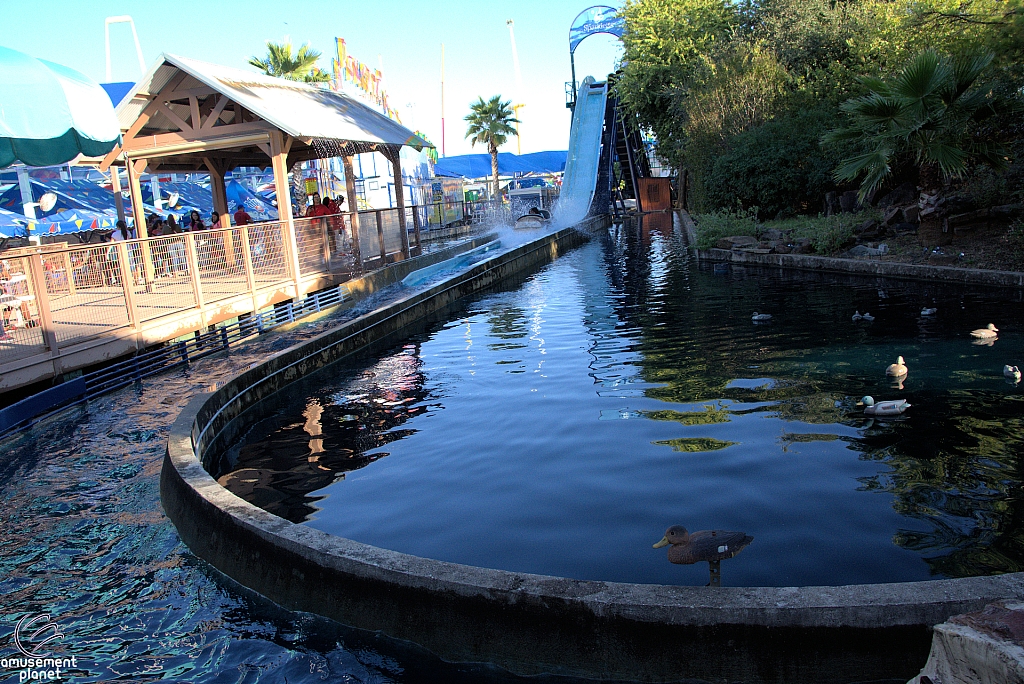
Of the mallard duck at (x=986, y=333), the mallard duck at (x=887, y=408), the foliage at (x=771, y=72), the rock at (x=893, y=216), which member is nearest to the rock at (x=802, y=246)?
the rock at (x=893, y=216)

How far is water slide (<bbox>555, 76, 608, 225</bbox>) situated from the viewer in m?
37.7

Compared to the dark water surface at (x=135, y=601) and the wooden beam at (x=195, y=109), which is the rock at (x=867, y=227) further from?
the dark water surface at (x=135, y=601)

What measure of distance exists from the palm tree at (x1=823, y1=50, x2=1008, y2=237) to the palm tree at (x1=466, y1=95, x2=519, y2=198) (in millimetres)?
48389

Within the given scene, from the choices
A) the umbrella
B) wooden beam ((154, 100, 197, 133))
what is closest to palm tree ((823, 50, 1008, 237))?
the umbrella

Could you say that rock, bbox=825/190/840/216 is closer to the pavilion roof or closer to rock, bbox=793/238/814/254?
rock, bbox=793/238/814/254

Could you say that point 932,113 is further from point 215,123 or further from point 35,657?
point 35,657

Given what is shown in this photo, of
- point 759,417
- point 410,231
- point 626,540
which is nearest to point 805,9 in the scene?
point 410,231

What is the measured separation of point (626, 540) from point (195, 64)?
13254 millimetres

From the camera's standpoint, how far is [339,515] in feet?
17.9

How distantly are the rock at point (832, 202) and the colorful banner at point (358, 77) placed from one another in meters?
25.2

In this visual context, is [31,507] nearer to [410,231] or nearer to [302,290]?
[302,290]

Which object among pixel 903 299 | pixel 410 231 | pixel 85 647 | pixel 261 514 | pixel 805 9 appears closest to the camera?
pixel 85 647

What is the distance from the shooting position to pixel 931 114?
12766 mm

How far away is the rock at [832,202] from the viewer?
21620 mm
